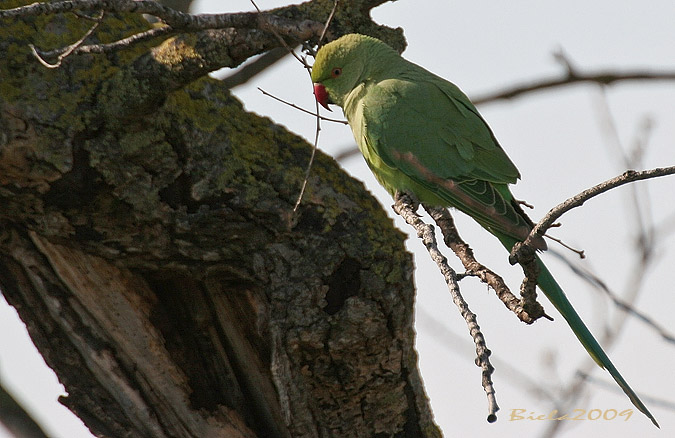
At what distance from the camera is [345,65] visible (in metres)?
3.48

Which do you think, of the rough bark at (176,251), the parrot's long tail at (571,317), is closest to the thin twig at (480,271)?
the rough bark at (176,251)

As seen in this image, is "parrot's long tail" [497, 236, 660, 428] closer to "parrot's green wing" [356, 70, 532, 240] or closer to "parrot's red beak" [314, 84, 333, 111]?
"parrot's green wing" [356, 70, 532, 240]

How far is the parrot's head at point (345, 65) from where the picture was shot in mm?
3318

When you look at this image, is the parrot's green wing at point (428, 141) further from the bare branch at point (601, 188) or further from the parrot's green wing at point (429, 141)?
the bare branch at point (601, 188)

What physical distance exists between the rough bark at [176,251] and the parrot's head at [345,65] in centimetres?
67

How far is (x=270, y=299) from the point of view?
8.55 feet

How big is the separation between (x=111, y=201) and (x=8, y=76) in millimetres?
545

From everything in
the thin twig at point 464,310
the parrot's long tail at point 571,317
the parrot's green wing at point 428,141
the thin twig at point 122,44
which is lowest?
the thin twig at point 464,310

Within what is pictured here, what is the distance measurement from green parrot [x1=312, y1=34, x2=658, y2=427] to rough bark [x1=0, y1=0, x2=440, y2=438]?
60 centimetres

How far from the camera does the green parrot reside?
11.0 ft

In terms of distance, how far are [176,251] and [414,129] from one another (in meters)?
1.38

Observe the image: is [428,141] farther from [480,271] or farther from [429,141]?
[480,271]

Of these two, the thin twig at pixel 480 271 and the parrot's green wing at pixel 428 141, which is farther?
the parrot's green wing at pixel 428 141

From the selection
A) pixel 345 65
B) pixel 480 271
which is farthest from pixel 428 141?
pixel 480 271
